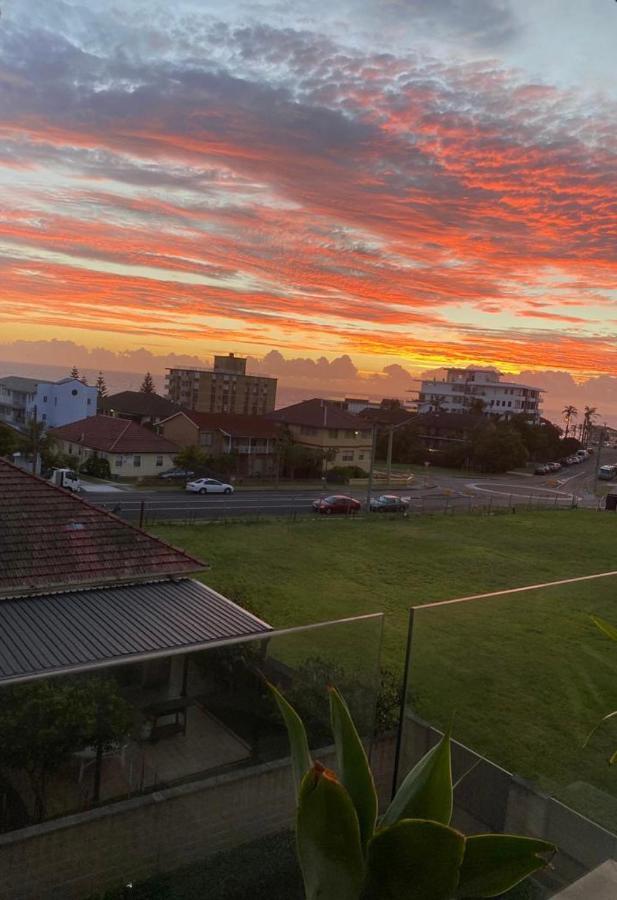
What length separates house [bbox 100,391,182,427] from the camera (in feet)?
173

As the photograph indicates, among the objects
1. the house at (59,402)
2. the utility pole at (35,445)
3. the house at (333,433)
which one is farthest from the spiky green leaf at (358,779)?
the house at (59,402)

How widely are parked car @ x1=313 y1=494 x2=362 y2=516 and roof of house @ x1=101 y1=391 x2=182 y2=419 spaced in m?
27.7

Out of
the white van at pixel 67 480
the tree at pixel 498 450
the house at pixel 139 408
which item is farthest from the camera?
the house at pixel 139 408

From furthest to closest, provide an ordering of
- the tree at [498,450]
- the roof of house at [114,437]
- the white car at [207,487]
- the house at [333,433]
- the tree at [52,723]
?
the tree at [498,450]
the house at [333,433]
the roof of house at [114,437]
the white car at [207,487]
the tree at [52,723]

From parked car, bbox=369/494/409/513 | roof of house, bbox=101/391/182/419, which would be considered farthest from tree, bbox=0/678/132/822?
roof of house, bbox=101/391/182/419

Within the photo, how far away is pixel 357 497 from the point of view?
33719 millimetres

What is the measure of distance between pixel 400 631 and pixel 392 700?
0.39m

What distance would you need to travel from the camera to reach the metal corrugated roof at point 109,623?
585cm

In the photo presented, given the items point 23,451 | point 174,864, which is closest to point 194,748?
point 174,864

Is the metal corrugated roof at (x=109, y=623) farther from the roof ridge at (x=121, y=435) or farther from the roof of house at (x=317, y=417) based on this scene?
the roof of house at (x=317, y=417)

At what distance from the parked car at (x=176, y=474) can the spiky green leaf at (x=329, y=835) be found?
32.9 meters

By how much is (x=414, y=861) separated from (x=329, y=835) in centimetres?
21

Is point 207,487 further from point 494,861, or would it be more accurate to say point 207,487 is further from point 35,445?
point 494,861

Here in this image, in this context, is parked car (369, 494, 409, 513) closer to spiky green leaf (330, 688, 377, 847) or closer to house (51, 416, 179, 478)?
house (51, 416, 179, 478)
